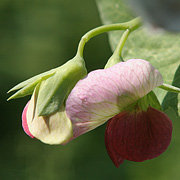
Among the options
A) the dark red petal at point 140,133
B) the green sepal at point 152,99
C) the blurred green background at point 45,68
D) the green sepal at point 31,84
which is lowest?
the blurred green background at point 45,68

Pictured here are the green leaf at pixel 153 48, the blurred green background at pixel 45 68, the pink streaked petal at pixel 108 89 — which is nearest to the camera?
the pink streaked petal at pixel 108 89

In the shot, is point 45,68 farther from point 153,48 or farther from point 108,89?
point 108,89

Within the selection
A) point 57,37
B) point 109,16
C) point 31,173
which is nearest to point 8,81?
point 57,37

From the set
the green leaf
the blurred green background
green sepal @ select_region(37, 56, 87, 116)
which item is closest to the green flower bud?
green sepal @ select_region(37, 56, 87, 116)

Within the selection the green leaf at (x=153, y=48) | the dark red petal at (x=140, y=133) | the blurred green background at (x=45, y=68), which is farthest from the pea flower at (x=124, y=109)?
the blurred green background at (x=45, y=68)

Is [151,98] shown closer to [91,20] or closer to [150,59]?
[150,59]

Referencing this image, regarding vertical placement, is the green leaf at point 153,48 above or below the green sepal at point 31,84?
below

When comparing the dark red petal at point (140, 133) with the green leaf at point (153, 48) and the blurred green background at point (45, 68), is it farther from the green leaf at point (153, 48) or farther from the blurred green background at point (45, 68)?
the blurred green background at point (45, 68)
